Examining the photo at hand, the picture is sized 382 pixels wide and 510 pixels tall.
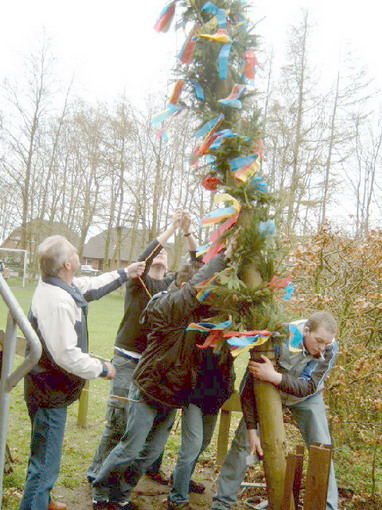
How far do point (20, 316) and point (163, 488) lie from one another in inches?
99.4

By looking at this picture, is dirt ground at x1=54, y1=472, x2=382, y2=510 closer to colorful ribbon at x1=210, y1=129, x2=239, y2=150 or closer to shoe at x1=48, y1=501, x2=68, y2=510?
shoe at x1=48, y1=501, x2=68, y2=510

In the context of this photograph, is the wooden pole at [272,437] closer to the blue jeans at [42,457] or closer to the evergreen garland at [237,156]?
the evergreen garland at [237,156]

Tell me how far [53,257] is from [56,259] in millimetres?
21

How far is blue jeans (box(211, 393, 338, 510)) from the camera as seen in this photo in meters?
3.51

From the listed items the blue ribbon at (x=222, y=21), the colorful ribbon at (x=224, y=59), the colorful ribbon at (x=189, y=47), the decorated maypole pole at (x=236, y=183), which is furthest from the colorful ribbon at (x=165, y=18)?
the colorful ribbon at (x=224, y=59)

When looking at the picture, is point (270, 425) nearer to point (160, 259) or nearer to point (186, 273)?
point (186, 273)

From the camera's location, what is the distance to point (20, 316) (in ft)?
7.36

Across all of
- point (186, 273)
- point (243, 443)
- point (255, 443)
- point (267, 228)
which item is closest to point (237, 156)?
point (267, 228)

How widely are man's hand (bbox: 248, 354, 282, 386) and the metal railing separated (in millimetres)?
1310

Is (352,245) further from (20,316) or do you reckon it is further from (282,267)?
(20,316)

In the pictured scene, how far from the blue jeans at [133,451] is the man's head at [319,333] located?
43.2 inches

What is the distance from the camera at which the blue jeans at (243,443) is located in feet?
11.5

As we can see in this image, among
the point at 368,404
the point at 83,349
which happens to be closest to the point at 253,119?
the point at 83,349

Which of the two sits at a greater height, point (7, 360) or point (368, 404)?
point (7, 360)
